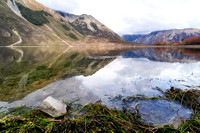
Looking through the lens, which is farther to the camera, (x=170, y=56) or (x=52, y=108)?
(x=170, y=56)

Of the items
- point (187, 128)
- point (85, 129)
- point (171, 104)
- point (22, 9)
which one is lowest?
point (171, 104)

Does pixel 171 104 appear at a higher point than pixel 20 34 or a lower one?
lower

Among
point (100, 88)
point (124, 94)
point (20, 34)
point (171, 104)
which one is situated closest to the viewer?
point (171, 104)

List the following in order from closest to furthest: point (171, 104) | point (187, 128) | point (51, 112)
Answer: point (187, 128) < point (51, 112) < point (171, 104)

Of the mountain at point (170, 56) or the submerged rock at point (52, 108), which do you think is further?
the mountain at point (170, 56)

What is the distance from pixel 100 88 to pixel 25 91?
18.8ft

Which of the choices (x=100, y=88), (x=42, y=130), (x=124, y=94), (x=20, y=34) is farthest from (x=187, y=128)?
(x=20, y=34)

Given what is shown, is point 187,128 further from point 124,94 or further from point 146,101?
point 124,94

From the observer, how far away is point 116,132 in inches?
149

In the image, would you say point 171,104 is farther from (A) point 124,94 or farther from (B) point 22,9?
(B) point 22,9

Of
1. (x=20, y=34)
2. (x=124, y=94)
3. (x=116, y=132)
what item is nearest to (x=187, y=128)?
(x=116, y=132)

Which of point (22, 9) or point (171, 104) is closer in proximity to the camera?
point (171, 104)

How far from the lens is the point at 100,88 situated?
9164 millimetres

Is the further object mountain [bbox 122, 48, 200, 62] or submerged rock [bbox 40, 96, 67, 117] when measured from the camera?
mountain [bbox 122, 48, 200, 62]
